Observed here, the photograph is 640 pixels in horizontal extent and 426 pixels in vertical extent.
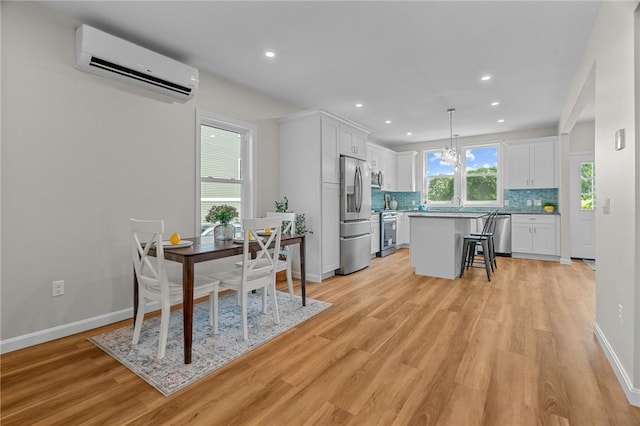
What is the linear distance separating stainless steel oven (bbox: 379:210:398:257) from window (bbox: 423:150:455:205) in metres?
1.40

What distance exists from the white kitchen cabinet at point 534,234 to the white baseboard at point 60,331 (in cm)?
663

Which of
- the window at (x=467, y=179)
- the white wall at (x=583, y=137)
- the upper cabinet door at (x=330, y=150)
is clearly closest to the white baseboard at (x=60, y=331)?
the upper cabinet door at (x=330, y=150)

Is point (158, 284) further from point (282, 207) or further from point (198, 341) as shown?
point (282, 207)

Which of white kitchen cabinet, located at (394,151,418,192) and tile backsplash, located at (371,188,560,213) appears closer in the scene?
tile backsplash, located at (371,188,560,213)

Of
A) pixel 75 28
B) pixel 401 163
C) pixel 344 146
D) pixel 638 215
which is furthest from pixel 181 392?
pixel 401 163

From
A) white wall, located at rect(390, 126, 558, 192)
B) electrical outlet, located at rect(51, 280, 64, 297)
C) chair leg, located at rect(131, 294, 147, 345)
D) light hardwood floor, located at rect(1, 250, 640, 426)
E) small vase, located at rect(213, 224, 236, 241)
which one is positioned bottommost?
light hardwood floor, located at rect(1, 250, 640, 426)

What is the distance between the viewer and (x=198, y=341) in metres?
2.53

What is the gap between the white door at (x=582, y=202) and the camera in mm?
5965

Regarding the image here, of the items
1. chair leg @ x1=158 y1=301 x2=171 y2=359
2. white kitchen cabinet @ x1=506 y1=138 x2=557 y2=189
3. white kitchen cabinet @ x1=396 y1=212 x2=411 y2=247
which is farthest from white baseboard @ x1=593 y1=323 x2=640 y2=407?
white kitchen cabinet @ x1=396 y1=212 x2=411 y2=247

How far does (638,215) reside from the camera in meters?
1.69

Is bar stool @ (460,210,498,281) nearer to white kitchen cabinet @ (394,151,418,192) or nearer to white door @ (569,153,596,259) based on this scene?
white door @ (569,153,596,259)

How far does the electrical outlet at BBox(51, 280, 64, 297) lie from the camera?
103 inches

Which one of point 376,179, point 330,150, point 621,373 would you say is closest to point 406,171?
point 376,179

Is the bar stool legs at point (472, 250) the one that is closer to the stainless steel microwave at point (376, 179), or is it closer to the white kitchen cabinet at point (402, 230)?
the white kitchen cabinet at point (402, 230)
